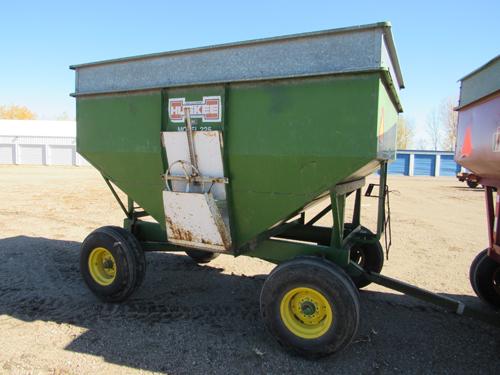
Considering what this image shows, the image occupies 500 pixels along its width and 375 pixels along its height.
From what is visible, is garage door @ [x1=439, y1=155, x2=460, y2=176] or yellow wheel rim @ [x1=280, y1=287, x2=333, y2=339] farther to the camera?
garage door @ [x1=439, y1=155, x2=460, y2=176]

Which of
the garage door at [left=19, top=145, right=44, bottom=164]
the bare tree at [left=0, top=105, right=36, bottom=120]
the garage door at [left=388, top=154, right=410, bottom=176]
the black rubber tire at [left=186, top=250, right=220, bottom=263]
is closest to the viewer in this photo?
the black rubber tire at [left=186, top=250, right=220, bottom=263]

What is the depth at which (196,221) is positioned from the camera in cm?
349

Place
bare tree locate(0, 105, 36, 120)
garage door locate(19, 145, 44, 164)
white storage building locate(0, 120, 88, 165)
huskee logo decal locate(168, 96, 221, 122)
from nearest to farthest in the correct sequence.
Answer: huskee logo decal locate(168, 96, 221, 122)
white storage building locate(0, 120, 88, 165)
garage door locate(19, 145, 44, 164)
bare tree locate(0, 105, 36, 120)

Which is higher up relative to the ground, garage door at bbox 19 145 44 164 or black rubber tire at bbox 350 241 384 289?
garage door at bbox 19 145 44 164

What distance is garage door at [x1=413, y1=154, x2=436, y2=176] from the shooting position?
3253 cm

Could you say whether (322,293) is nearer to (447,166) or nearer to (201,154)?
(201,154)

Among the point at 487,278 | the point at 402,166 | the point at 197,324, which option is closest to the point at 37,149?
the point at 402,166

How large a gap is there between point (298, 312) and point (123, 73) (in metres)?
2.77

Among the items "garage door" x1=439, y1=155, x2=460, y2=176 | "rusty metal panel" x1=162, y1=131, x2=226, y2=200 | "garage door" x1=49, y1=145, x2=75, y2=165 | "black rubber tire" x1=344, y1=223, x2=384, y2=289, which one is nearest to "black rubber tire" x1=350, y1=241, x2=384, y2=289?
"black rubber tire" x1=344, y1=223, x2=384, y2=289

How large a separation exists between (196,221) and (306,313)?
1.25m

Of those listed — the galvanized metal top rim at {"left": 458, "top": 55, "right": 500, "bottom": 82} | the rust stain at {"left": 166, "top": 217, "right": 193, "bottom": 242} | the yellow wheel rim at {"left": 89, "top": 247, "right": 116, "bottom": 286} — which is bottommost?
the yellow wheel rim at {"left": 89, "top": 247, "right": 116, "bottom": 286}

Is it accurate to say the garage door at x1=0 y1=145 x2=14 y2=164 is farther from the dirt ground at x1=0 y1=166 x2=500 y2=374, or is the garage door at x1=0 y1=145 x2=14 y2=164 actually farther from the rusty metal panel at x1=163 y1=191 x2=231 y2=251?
the rusty metal panel at x1=163 y1=191 x2=231 y2=251

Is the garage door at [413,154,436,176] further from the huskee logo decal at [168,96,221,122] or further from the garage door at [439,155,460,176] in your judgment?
the huskee logo decal at [168,96,221,122]

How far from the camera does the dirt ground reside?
9.46ft
